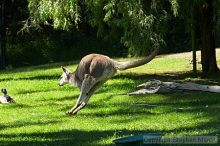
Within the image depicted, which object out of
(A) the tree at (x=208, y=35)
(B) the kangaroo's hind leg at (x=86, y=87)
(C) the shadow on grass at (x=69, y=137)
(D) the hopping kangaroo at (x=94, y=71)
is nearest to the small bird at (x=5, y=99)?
(D) the hopping kangaroo at (x=94, y=71)

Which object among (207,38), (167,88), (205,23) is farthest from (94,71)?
(207,38)

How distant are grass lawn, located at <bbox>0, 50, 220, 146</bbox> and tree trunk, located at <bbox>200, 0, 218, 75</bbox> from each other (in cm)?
64

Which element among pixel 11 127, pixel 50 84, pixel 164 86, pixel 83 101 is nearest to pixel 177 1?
pixel 164 86

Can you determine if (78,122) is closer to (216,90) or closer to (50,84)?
(216,90)

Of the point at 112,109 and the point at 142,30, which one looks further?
the point at 142,30

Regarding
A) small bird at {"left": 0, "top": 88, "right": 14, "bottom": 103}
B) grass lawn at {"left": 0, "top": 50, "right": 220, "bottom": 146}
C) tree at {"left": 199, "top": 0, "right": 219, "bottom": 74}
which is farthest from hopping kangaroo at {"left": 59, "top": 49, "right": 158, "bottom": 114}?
tree at {"left": 199, "top": 0, "right": 219, "bottom": 74}

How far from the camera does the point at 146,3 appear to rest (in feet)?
57.7

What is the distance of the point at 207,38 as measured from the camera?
1892 centimetres

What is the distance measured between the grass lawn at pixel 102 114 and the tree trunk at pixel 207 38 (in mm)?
640

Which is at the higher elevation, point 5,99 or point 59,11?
point 59,11

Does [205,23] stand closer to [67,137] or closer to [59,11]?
[59,11]

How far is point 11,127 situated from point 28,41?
70.0 feet

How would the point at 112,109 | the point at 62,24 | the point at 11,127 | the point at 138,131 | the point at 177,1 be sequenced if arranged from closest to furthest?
the point at 138,131 → the point at 11,127 → the point at 112,109 → the point at 177,1 → the point at 62,24

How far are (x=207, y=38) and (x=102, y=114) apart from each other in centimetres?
729
